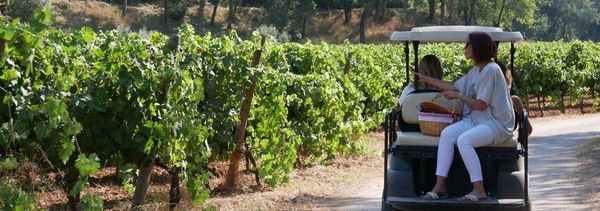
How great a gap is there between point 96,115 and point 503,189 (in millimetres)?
3921

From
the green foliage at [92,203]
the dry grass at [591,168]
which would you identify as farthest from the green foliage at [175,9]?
the green foliage at [92,203]

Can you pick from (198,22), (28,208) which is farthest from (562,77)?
(198,22)

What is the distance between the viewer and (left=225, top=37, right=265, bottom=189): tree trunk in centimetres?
1147

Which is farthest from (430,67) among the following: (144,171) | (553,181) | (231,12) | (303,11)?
(303,11)

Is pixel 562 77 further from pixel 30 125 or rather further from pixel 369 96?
pixel 30 125

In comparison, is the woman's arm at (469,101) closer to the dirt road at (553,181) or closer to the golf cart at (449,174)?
the golf cart at (449,174)

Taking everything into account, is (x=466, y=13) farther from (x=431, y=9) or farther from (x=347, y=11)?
(x=347, y=11)

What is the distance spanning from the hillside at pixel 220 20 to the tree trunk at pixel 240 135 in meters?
48.8

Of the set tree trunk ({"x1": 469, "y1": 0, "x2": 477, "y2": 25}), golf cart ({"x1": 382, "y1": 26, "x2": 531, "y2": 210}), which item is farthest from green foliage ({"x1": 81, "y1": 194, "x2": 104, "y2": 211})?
tree trunk ({"x1": 469, "y1": 0, "x2": 477, "y2": 25})

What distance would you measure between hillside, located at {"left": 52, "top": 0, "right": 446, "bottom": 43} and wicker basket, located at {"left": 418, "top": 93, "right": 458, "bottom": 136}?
2099 inches

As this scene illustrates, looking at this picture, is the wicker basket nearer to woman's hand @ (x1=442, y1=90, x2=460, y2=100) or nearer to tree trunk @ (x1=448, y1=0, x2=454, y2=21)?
woman's hand @ (x1=442, y1=90, x2=460, y2=100)

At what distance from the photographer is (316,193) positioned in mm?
11734

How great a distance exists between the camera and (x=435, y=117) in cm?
776

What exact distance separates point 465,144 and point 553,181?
18.8ft
